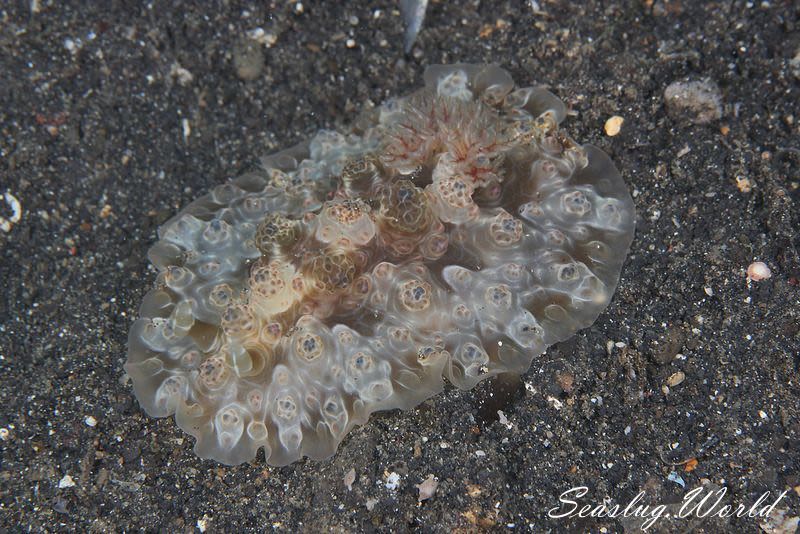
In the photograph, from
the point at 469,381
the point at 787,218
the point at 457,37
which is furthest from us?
the point at 457,37

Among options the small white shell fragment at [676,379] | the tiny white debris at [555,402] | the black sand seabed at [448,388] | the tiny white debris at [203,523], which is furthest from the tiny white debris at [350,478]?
the small white shell fragment at [676,379]

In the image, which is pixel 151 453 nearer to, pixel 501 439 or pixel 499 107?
pixel 501 439

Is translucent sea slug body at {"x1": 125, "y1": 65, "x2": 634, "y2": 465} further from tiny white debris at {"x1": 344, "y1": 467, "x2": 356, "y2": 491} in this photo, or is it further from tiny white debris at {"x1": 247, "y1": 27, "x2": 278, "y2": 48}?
tiny white debris at {"x1": 247, "y1": 27, "x2": 278, "y2": 48}

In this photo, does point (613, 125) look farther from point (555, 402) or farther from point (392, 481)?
point (392, 481)

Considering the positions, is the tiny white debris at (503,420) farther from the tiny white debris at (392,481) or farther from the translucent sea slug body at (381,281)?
the tiny white debris at (392,481)

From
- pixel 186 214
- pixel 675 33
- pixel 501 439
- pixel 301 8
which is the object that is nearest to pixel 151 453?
pixel 186 214

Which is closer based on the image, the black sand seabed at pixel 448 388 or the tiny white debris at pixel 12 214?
the black sand seabed at pixel 448 388

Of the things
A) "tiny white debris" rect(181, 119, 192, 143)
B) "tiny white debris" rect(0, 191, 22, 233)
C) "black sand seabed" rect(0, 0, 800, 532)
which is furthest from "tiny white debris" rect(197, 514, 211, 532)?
"tiny white debris" rect(181, 119, 192, 143)
